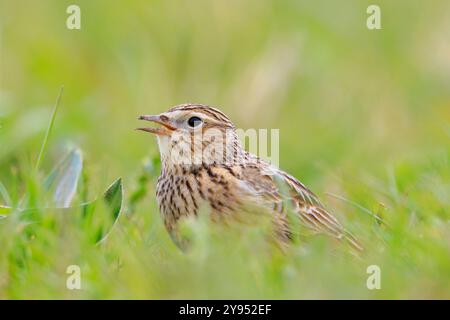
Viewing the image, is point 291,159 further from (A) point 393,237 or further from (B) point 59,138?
(A) point 393,237

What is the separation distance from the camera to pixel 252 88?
11.7 m

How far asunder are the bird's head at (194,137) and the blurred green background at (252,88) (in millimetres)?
412

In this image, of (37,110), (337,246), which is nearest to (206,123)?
(337,246)

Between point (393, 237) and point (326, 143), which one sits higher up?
point (326, 143)

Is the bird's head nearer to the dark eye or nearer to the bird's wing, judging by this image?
the dark eye

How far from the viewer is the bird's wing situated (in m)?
6.42

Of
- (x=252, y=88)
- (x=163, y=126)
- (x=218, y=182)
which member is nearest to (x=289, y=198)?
(x=218, y=182)

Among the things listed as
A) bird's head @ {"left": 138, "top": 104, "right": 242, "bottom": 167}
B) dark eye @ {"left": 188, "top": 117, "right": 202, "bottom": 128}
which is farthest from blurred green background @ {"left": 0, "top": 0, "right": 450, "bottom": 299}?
dark eye @ {"left": 188, "top": 117, "right": 202, "bottom": 128}

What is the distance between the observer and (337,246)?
6.16 m

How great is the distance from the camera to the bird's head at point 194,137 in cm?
664

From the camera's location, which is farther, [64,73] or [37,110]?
[64,73]

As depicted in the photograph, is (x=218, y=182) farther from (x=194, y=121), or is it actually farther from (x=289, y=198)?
(x=194, y=121)

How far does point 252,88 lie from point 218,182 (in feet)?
17.4
